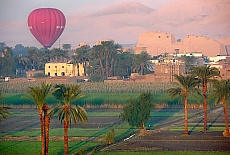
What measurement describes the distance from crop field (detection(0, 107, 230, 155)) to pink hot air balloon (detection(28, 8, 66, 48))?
5420 cm

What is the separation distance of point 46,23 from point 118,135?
227 ft

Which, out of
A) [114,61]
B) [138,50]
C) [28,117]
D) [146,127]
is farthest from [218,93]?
[138,50]

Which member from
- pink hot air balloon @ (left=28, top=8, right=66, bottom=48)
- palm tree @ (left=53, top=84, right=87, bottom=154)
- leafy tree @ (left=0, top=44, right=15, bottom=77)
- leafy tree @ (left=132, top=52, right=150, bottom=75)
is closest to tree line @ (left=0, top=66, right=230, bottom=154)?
palm tree @ (left=53, top=84, right=87, bottom=154)

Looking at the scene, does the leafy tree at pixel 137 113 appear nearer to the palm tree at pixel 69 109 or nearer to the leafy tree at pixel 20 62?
the palm tree at pixel 69 109

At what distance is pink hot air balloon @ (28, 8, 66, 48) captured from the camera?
107812 millimetres

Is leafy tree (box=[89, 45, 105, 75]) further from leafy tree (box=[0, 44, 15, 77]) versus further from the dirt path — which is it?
the dirt path

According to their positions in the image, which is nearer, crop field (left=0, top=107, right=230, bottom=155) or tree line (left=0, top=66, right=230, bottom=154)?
tree line (left=0, top=66, right=230, bottom=154)

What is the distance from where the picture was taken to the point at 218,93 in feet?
132

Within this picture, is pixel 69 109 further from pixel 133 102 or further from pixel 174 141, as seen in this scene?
pixel 133 102

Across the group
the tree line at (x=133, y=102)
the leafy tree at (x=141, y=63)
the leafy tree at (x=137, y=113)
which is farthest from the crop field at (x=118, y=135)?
the leafy tree at (x=141, y=63)

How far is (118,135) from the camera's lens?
40.8 meters

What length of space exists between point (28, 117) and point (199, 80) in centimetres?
1683

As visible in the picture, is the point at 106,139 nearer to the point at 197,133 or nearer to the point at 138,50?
the point at 197,133

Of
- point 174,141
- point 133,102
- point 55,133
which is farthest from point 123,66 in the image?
point 174,141
